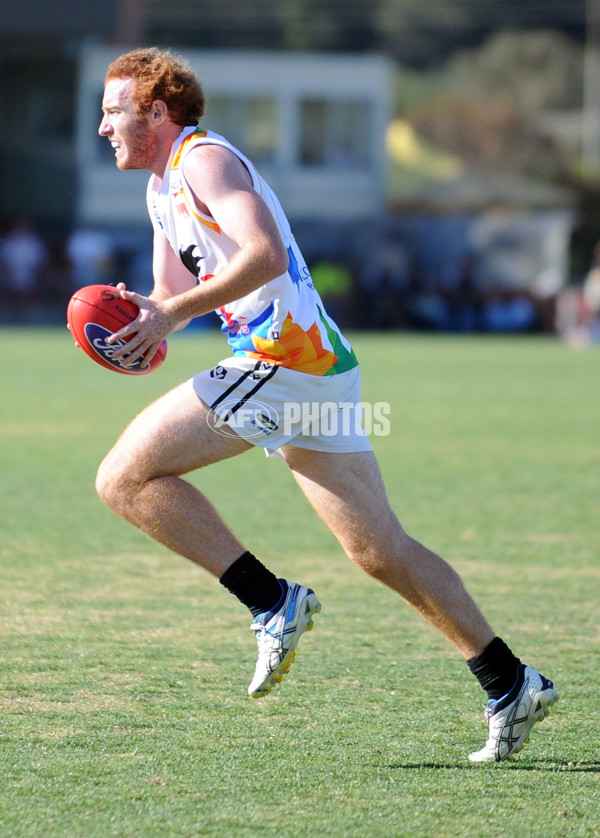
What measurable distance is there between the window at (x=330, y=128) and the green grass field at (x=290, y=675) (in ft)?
111

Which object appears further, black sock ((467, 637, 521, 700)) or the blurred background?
the blurred background

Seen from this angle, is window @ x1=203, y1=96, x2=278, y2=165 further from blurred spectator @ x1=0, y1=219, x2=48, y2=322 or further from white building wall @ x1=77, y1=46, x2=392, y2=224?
blurred spectator @ x1=0, y1=219, x2=48, y2=322

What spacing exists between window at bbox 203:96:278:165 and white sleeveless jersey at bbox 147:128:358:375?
3978 centimetres

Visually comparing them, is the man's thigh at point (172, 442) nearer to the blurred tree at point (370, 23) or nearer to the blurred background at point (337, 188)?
the blurred background at point (337, 188)

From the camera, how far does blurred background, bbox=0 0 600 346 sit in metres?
33.3

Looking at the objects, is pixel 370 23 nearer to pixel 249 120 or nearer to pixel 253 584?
pixel 249 120

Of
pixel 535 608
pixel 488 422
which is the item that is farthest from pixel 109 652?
pixel 488 422

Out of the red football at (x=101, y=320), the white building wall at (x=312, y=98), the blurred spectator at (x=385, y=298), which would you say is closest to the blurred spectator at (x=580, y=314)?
the blurred spectator at (x=385, y=298)

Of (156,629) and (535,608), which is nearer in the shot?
(156,629)

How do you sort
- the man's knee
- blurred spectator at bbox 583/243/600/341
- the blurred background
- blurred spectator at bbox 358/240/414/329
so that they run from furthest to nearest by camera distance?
the blurred background < blurred spectator at bbox 358/240/414/329 < blurred spectator at bbox 583/243/600/341 < the man's knee

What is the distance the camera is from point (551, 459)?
1145 cm

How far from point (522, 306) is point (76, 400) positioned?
67.7ft

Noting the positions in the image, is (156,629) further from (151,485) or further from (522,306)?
(522,306)

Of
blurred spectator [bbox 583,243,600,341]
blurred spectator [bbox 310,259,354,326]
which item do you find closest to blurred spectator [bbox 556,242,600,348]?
blurred spectator [bbox 583,243,600,341]
